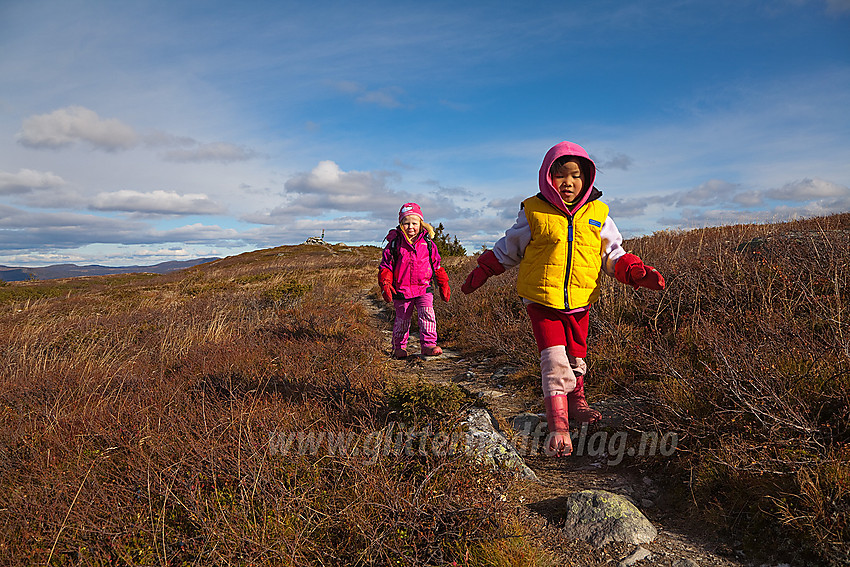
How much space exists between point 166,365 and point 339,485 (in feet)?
12.2

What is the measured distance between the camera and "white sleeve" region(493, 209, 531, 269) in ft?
11.6

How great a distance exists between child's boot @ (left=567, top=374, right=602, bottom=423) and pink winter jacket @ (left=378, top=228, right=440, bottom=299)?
305cm

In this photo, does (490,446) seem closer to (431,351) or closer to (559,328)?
(559,328)

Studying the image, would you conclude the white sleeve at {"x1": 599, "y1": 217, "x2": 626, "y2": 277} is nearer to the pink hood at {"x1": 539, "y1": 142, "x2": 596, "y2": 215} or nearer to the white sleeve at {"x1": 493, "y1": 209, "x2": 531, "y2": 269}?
the pink hood at {"x1": 539, "y1": 142, "x2": 596, "y2": 215}

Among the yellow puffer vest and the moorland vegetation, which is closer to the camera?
the moorland vegetation

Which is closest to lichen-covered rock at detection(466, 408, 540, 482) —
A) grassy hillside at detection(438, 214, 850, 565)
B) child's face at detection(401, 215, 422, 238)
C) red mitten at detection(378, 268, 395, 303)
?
grassy hillside at detection(438, 214, 850, 565)

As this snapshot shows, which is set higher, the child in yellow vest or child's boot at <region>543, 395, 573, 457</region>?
the child in yellow vest

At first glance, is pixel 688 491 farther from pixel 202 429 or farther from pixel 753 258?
pixel 753 258

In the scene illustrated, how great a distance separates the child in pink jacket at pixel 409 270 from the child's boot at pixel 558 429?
3224 mm

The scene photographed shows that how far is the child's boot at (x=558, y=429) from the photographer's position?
3301mm

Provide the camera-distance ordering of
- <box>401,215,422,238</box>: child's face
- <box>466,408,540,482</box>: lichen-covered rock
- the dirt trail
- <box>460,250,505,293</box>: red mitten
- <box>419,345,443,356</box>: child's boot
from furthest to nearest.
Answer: <box>419,345,443,356</box>: child's boot < <box>401,215,422,238</box>: child's face < <box>460,250,505,293</box>: red mitten < <box>466,408,540,482</box>: lichen-covered rock < the dirt trail

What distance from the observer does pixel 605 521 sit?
2396 mm

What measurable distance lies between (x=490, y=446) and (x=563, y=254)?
149 cm

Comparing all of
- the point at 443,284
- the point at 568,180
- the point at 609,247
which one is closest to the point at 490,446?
the point at 609,247
